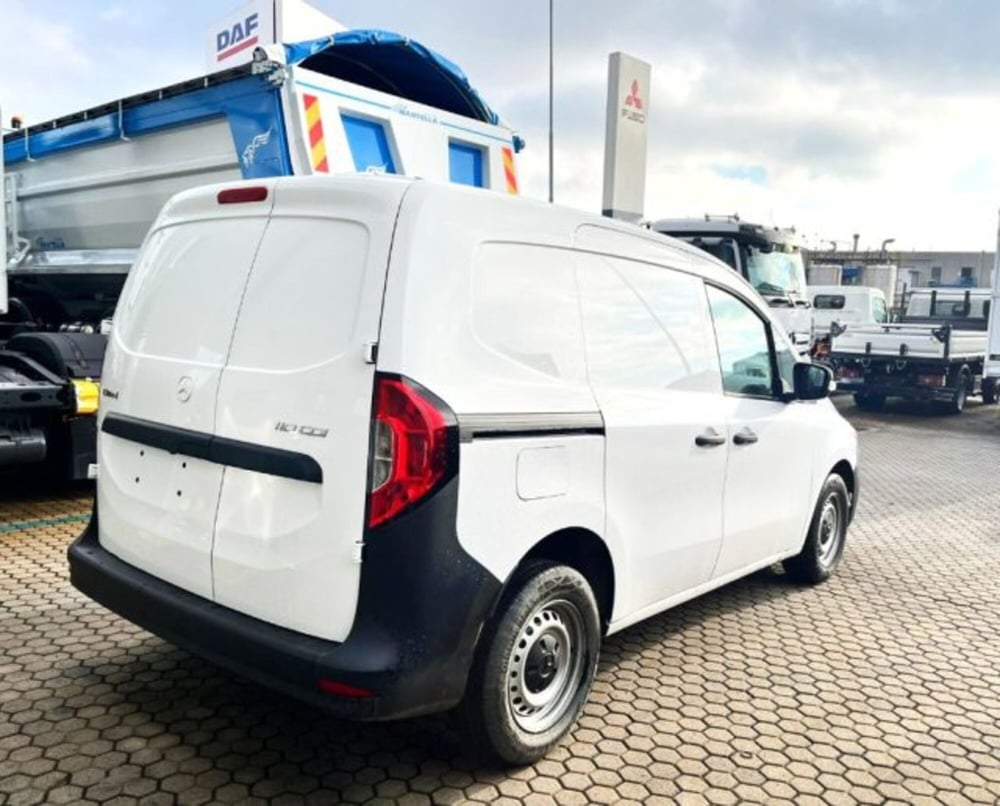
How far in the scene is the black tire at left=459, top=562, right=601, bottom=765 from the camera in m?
2.79

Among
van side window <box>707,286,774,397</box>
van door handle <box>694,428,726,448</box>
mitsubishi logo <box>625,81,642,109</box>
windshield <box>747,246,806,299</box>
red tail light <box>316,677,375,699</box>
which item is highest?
mitsubishi logo <box>625,81,642,109</box>

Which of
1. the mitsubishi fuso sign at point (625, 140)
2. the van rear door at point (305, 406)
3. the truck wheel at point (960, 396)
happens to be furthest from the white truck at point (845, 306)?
the van rear door at point (305, 406)

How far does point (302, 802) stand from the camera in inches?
108

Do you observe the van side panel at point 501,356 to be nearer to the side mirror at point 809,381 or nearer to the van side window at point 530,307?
the van side window at point 530,307

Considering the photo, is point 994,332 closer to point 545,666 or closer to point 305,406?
point 545,666

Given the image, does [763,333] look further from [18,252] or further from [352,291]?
[18,252]

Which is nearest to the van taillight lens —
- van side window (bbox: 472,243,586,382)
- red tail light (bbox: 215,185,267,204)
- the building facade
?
van side window (bbox: 472,243,586,382)

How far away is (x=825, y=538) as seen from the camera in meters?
5.32

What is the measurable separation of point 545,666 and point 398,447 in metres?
1.10

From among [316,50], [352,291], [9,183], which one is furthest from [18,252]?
[352,291]

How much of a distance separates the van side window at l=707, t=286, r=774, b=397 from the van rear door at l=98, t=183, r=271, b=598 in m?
2.18

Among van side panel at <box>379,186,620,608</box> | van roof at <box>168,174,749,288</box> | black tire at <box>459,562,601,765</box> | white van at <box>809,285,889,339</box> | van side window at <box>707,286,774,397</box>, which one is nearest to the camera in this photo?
van side panel at <box>379,186,620,608</box>

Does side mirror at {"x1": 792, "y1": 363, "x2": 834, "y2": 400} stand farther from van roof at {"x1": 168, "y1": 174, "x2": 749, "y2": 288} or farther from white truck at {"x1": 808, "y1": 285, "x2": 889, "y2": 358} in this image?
white truck at {"x1": 808, "y1": 285, "x2": 889, "y2": 358}

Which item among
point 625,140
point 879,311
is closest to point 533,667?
point 625,140
